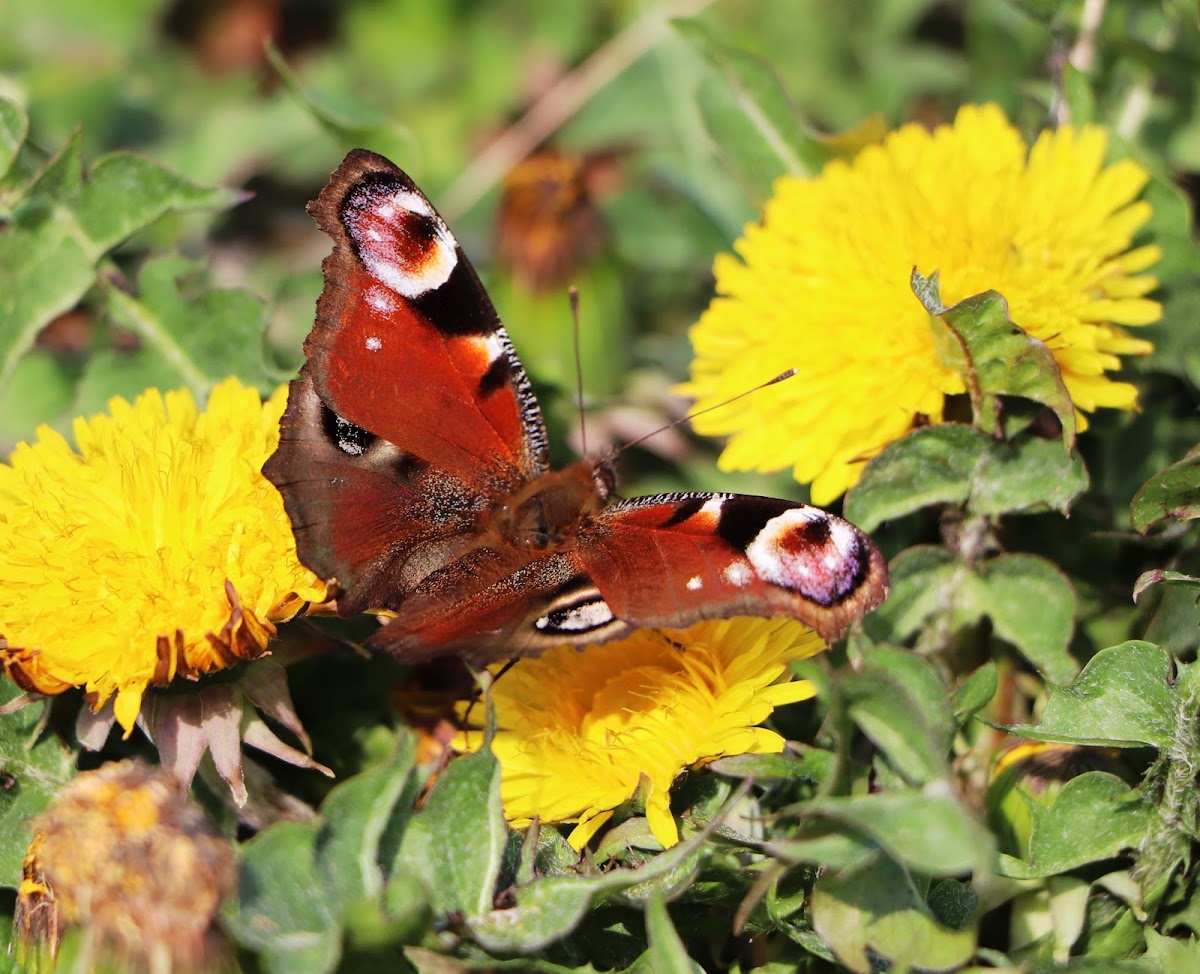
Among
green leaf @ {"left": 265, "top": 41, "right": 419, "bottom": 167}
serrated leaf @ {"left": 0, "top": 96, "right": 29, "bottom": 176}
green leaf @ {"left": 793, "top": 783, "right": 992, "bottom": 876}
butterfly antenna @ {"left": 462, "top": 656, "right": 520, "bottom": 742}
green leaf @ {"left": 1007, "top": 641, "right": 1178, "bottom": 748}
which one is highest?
serrated leaf @ {"left": 0, "top": 96, "right": 29, "bottom": 176}

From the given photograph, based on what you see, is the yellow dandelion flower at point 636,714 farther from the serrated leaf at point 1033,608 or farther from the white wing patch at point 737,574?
the serrated leaf at point 1033,608

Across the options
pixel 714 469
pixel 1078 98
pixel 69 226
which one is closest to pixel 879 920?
pixel 714 469

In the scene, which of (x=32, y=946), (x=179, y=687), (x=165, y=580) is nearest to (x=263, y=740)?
(x=179, y=687)

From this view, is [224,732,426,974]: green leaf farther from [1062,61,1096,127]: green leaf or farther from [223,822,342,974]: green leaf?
[1062,61,1096,127]: green leaf

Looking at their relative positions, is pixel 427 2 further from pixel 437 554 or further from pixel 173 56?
pixel 437 554

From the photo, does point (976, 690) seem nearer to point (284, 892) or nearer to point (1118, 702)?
point (1118, 702)

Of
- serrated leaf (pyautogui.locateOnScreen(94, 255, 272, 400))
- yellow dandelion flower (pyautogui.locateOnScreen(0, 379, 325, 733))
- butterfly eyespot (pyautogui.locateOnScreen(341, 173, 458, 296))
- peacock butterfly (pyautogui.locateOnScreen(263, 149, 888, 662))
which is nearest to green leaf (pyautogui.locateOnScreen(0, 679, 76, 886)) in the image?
yellow dandelion flower (pyautogui.locateOnScreen(0, 379, 325, 733))

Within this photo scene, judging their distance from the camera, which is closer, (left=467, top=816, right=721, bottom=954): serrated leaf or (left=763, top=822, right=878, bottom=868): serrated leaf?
(left=763, top=822, right=878, bottom=868): serrated leaf
